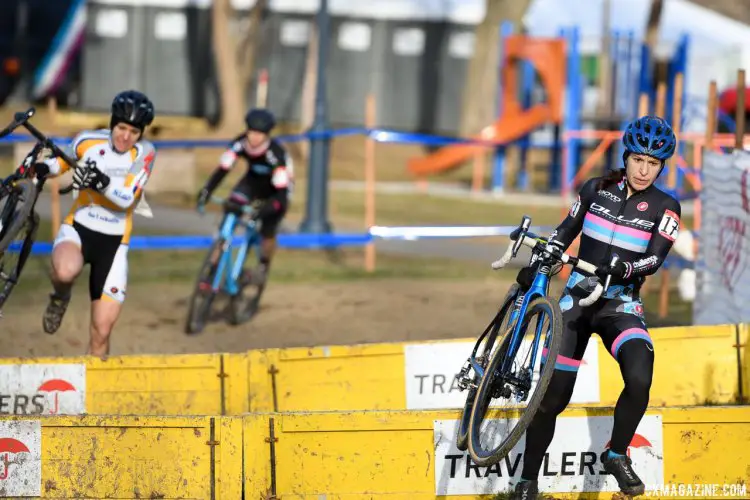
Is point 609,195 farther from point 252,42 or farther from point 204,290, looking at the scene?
point 252,42

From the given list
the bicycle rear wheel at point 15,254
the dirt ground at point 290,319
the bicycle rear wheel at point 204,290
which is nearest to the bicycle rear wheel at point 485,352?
the bicycle rear wheel at point 15,254

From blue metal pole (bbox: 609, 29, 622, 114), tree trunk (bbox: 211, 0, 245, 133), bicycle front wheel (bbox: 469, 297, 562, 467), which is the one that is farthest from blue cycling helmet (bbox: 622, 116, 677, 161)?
tree trunk (bbox: 211, 0, 245, 133)

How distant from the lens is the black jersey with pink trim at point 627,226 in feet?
23.0

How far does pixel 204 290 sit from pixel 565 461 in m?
5.27

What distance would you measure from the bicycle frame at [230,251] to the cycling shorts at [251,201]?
0.09 meters

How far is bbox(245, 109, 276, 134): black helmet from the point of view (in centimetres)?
1202

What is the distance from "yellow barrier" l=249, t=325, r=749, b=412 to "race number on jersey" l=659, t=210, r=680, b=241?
6.41ft

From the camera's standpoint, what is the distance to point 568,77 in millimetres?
26516

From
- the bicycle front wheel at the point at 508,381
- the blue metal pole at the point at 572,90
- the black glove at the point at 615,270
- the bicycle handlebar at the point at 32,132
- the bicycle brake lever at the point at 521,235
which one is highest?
the blue metal pole at the point at 572,90

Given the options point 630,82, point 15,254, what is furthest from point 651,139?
point 630,82

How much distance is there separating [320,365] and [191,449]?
199 centimetres

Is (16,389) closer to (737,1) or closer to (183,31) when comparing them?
(183,31)

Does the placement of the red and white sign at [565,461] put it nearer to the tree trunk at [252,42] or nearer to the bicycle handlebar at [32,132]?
the bicycle handlebar at [32,132]

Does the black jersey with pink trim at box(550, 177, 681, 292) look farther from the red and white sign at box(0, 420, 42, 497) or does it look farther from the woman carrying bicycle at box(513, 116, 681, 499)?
the red and white sign at box(0, 420, 42, 497)
